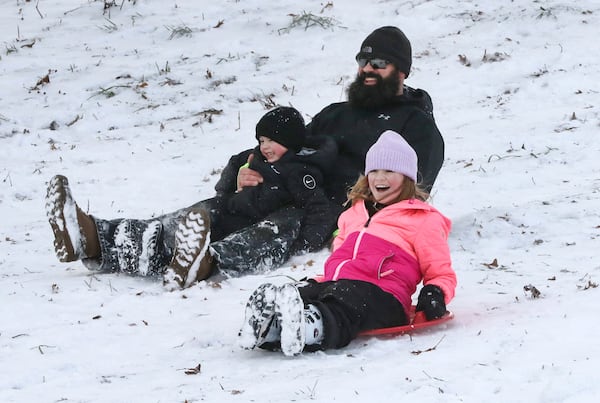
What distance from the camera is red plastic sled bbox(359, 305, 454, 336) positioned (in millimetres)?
4355

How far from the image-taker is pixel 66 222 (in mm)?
5668

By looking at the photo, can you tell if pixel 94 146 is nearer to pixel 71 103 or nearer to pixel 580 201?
pixel 71 103

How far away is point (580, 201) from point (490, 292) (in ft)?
5.94

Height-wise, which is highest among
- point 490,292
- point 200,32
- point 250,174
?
point 200,32

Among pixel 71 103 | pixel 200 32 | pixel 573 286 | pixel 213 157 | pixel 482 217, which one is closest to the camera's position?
pixel 573 286

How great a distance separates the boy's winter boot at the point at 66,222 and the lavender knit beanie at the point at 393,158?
6.43 ft

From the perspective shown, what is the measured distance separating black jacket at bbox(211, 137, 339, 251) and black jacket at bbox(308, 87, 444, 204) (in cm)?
22

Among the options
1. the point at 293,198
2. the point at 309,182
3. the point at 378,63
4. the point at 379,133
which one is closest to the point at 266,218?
the point at 293,198

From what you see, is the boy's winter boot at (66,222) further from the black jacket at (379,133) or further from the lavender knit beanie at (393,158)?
the lavender knit beanie at (393,158)

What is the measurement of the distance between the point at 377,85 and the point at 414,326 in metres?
2.65

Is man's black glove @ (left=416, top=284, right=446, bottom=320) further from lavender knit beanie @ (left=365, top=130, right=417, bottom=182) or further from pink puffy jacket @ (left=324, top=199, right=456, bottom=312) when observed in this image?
lavender knit beanie @ (left=365, top=130, right=417, bottom=182)

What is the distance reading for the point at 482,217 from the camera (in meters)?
6.53

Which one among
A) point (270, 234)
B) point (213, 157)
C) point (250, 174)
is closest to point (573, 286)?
point (270, 234)

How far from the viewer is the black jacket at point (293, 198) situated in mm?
6258
